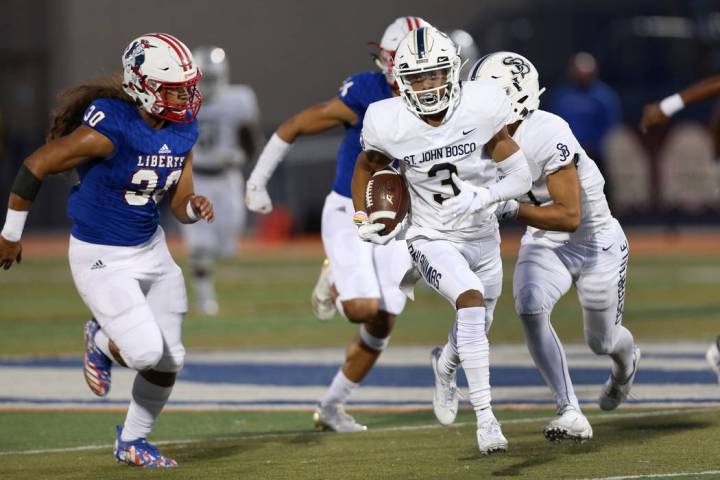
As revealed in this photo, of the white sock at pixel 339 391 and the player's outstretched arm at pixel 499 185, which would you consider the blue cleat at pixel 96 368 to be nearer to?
the white sock at pixel 339 391

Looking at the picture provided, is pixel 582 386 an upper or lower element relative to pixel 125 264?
lower

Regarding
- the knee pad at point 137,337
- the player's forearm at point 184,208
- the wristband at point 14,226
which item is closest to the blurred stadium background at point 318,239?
the knee pad at point 137,337

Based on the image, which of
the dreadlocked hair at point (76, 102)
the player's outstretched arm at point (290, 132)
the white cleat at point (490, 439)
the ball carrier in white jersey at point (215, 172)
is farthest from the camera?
the ball carrier in white jersey at point (215, 172)

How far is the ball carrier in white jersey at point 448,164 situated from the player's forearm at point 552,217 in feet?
0.50

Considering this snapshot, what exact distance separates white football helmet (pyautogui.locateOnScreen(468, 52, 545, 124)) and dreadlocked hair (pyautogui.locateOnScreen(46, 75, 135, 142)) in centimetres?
163

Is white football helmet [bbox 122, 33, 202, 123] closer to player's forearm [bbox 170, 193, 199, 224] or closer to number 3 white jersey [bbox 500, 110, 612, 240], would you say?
player's forearm [bbox 170, 193, 199, 224]

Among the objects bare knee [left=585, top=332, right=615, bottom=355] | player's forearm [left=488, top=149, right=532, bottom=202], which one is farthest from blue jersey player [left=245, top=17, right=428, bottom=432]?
player's forearm [left=488, top=149, right=532, bottom=202]

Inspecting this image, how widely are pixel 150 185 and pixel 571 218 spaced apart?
183 centimetres

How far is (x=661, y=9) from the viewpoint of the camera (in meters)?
23.4

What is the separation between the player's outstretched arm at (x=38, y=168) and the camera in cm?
620

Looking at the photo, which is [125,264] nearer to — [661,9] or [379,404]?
[379,404]

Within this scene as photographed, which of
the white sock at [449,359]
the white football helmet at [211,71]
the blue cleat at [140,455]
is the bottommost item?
the white football helmet at [211,71]

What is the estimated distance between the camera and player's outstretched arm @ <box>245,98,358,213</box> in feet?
25.1

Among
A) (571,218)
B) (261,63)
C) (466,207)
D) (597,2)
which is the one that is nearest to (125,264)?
(466,207)
